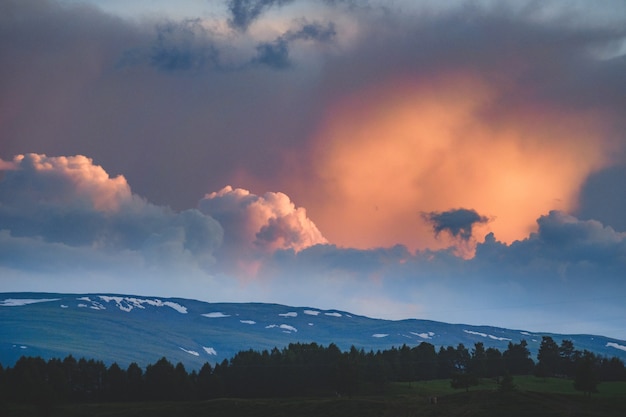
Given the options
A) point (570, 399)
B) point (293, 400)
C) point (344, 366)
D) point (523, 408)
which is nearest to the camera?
point (523, 408)

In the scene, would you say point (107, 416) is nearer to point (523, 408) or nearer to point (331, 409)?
point (331, 409)

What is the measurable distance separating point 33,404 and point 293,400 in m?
61.5

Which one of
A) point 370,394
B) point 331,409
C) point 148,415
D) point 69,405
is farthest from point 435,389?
point 69,405

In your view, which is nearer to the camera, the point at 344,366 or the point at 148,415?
the point at 148,415

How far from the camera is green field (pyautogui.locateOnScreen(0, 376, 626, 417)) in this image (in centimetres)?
15512

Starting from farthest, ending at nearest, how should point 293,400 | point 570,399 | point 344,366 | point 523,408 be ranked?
point 344,366, point 293,400, point 570,399, point 523,408

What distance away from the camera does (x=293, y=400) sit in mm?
180250

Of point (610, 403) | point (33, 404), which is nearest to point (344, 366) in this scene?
point (610, 403)

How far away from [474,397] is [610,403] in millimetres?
27088

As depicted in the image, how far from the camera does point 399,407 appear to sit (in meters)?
164

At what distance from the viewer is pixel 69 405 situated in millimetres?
190875

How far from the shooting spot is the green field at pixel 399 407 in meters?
155

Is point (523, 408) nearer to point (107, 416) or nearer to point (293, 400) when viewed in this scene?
point (293, 400)

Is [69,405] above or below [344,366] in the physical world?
below
